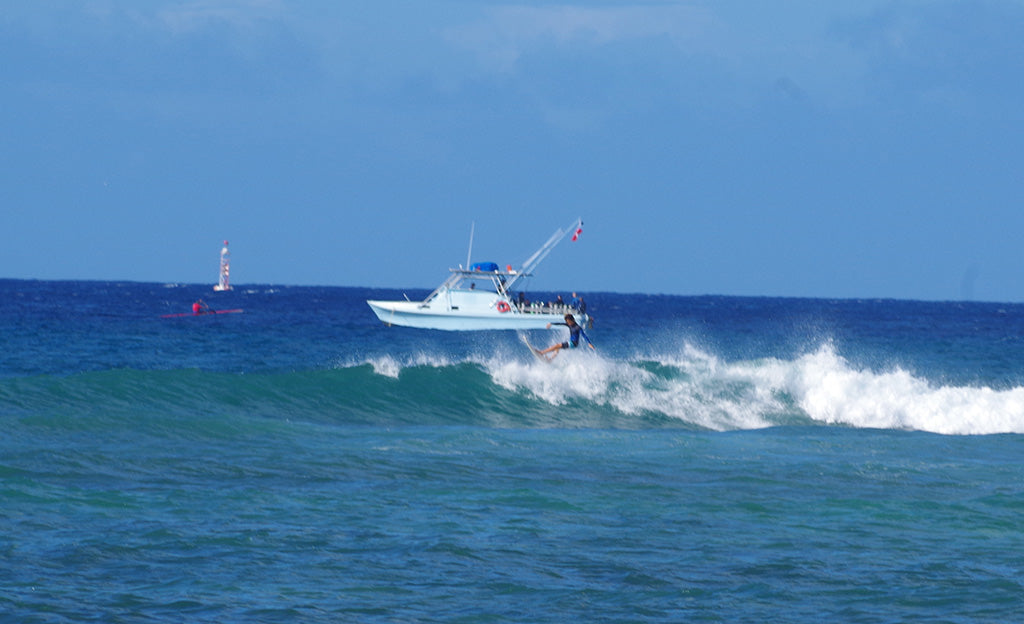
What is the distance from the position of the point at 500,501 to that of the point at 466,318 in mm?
37508

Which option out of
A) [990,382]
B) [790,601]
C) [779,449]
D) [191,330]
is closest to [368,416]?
[779,449]

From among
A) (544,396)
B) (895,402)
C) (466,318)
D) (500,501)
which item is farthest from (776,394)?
(466,318)

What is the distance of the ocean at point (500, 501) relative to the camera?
8719 millimetres

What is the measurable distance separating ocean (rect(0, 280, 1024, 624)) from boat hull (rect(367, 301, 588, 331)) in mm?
21067

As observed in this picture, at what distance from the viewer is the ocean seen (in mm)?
8719

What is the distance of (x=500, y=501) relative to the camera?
40.6ft

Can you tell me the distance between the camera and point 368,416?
22.9 m

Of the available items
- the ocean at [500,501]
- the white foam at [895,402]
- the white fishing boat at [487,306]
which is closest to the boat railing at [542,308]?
the white fishing boat at [487,306]

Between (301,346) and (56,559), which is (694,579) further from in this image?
(301,346)

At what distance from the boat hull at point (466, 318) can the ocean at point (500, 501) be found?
69.1 feet

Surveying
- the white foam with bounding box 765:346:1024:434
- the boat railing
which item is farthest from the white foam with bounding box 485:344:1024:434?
the boat railing

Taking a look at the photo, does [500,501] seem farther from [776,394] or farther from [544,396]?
[776,394]

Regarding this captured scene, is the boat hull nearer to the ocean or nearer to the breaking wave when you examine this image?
the breaking wave

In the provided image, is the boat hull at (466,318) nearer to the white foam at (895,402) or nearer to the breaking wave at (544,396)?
the breaking wave at (544,396)
